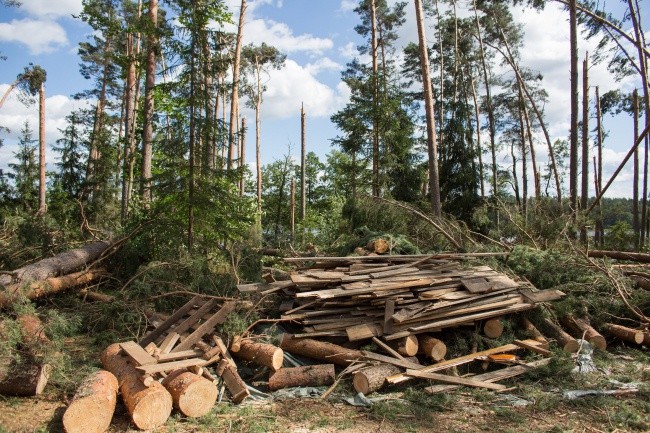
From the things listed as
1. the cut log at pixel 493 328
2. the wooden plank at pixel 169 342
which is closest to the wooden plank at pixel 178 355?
the wooden plank at pixel 169 342

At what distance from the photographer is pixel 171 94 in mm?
10250

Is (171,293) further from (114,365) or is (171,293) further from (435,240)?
(435,240)

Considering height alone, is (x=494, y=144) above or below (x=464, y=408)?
above

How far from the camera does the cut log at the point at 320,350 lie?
5.80 metres

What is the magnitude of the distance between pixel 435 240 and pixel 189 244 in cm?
531

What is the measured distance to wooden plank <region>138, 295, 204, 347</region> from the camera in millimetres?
6293

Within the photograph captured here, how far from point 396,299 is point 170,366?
305 centimetres

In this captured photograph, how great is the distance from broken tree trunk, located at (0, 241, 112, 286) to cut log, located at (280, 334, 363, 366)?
14.7 feet

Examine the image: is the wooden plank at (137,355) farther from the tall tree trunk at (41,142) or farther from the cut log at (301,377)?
the tall tree trunk at (41,142)

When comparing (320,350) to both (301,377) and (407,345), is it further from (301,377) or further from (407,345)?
(407,345)

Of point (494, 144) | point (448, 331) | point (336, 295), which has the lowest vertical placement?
point (448, 331)

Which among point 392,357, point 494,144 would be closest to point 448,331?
point 392,357

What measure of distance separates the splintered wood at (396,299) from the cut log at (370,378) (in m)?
0.59

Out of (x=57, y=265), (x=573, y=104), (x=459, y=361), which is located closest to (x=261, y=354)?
(x=459, y=361)
